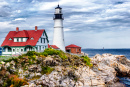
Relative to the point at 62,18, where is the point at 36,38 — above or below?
below

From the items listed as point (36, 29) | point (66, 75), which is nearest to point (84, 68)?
point (66, 75)

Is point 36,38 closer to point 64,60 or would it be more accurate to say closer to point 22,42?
point 22,42

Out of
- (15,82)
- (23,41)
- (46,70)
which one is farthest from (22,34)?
(15,82)

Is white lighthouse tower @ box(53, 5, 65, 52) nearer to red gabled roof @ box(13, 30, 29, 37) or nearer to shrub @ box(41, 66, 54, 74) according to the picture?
red gabled roof @ box(13, 30, 29, 37)

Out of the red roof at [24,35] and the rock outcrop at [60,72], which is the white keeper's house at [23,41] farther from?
the rock outcrop at [60,72]

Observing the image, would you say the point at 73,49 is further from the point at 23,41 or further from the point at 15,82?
the point at 15,82

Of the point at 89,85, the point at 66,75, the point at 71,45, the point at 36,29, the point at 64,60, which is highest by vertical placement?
the point at 36,29

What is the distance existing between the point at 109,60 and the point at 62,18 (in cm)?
1619

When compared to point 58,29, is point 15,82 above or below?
below

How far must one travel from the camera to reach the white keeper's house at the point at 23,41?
3759 cm

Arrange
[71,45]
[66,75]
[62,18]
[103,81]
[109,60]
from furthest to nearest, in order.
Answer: [71,45], [62,18], [109,60], [103,81], [66,75]

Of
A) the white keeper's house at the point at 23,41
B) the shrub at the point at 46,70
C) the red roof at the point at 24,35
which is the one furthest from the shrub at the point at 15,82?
the red roof at the point at 24,35

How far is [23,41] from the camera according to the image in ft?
127

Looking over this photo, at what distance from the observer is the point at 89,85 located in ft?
83.3
